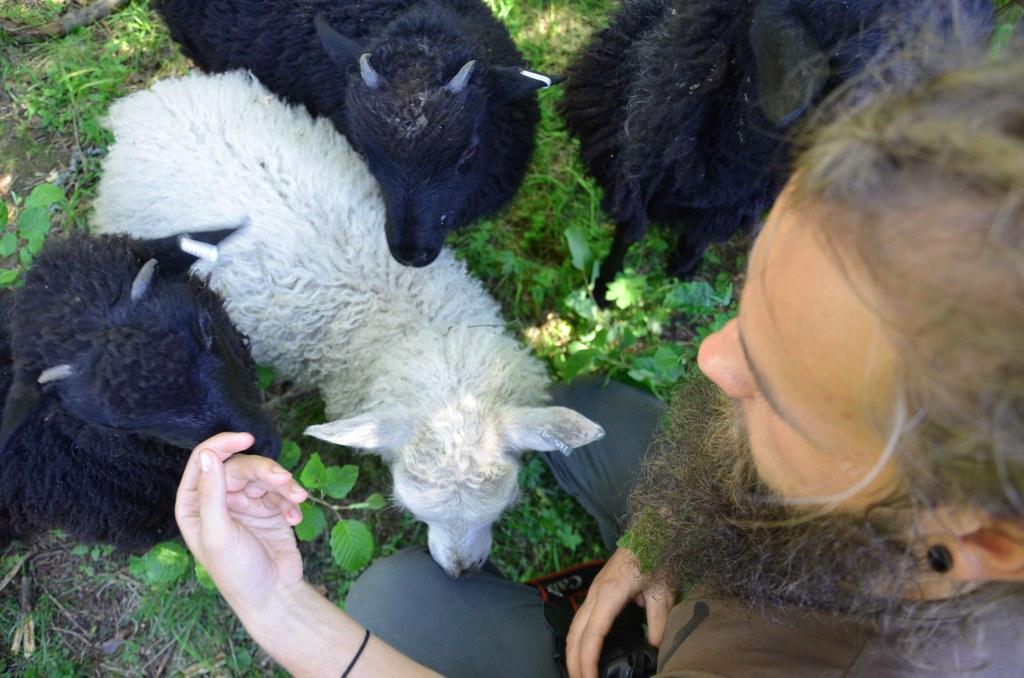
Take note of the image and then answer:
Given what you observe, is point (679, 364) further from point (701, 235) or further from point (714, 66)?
point (714, 66)

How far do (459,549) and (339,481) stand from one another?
53cm

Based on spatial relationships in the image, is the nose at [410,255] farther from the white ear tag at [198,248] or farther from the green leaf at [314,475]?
the green leaf at [314,475]

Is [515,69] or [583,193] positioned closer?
[515,69]

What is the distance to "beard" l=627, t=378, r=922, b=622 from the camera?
43.0 inches

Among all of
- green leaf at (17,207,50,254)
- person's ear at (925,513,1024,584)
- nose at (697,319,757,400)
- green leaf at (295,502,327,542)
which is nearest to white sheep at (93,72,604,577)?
green leaf at (295,502,327,542)

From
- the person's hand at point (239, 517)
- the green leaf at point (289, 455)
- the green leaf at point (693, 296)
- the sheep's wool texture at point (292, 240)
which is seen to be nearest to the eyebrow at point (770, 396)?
the person's hand at point (239, 517)

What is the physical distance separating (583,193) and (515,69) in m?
1.09

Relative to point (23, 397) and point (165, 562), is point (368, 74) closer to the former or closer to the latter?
point (23, 397)

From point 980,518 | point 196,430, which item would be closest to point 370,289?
point 196,430

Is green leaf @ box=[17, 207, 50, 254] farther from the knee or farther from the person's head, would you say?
the person's head

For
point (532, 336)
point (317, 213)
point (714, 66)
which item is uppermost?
point (714, 66)

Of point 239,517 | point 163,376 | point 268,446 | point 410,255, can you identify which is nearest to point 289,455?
point 268,446

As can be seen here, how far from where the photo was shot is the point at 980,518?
89 centimetres

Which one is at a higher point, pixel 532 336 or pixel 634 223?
pixel 634 223
